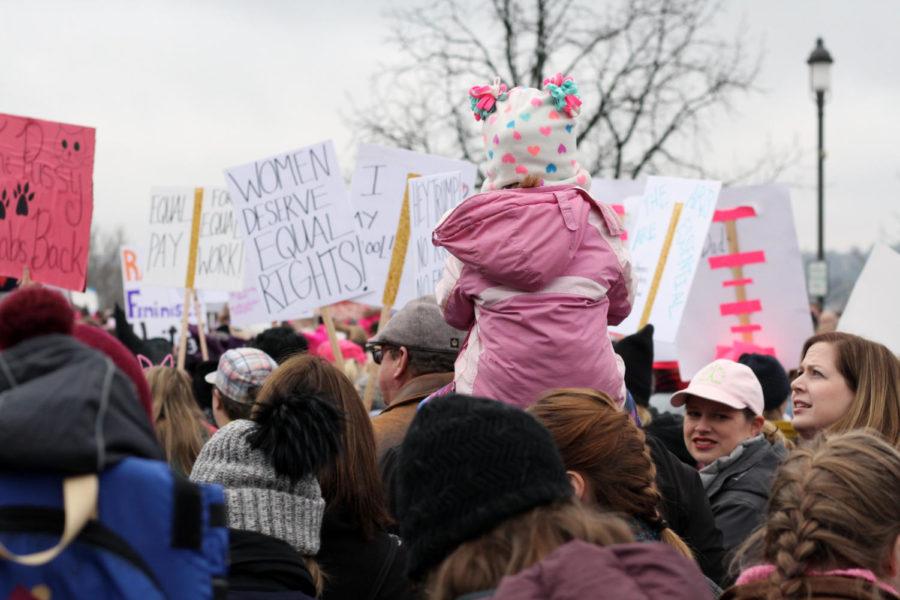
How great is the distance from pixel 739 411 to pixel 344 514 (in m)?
2.02

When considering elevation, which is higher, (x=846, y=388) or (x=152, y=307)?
(x=846, y=388)

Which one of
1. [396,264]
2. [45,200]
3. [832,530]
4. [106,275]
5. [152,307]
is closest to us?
[832,530]

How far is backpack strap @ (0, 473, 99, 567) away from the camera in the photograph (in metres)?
1.68

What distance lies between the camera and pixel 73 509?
66.1 inches

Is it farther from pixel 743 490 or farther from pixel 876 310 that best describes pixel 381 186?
pixel 743 490

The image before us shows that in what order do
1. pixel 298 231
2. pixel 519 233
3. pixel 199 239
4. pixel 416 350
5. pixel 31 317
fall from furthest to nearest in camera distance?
pixel 199 239 → pixel 298 231 → pixel 416 350 → pixel 519 233 → pixel 31 317

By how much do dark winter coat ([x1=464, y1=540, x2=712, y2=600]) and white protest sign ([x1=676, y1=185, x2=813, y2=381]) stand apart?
5.28 m

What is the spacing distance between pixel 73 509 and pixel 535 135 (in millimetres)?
2487

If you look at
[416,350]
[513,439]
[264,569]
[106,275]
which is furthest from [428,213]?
[106,275]

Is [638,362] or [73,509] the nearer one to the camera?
[73,509]

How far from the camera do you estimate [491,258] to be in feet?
12.2

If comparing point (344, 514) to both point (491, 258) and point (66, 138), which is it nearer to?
point (491, 258)

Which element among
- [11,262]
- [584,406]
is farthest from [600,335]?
[11,262]

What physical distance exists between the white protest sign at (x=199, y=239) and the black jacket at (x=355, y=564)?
620 centimetres
